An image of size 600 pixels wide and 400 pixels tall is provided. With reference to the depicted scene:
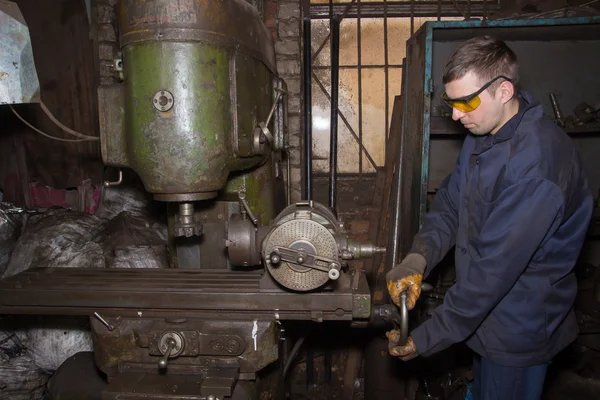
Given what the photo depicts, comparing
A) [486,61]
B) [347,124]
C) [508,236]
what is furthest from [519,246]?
[347,124]

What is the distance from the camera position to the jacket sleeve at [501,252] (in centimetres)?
108

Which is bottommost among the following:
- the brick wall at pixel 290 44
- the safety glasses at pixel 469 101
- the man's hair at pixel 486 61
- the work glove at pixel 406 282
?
the work glove at pixel 406 282

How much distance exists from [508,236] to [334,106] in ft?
5.20

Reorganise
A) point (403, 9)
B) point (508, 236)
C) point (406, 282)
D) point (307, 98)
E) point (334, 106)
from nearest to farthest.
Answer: point (508, 236) < point (406, 282) < point (307, 98) < point (334, 106) < point (403, 9)

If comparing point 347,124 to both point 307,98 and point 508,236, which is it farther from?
point 508,236

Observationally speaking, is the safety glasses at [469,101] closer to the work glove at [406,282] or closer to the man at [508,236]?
the man at [508,236]

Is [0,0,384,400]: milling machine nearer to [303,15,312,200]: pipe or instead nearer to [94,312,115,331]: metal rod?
[94,312,115,331]: metal rod

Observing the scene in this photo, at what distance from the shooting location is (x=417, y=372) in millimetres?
2184

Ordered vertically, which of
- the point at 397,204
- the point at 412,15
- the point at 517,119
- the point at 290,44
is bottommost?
the point at 397,204

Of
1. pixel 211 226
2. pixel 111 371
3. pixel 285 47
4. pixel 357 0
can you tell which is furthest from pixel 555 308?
pixel 357 0

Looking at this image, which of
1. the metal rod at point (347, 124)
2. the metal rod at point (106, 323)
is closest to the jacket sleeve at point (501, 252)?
the metal rod at point (106, 323)

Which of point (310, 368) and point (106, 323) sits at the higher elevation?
point (106, 323)

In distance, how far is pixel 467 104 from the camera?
120 centimetres

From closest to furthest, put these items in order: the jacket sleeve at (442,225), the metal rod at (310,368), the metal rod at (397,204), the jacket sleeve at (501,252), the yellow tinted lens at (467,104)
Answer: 1. the jacket sleeve at (501,252)
2. the yellow tinted lens at (467,104)
3. the jacket sleeve at (442,225)
4. the metal rod at (397,204)
5. the metal rod at (310,368)
